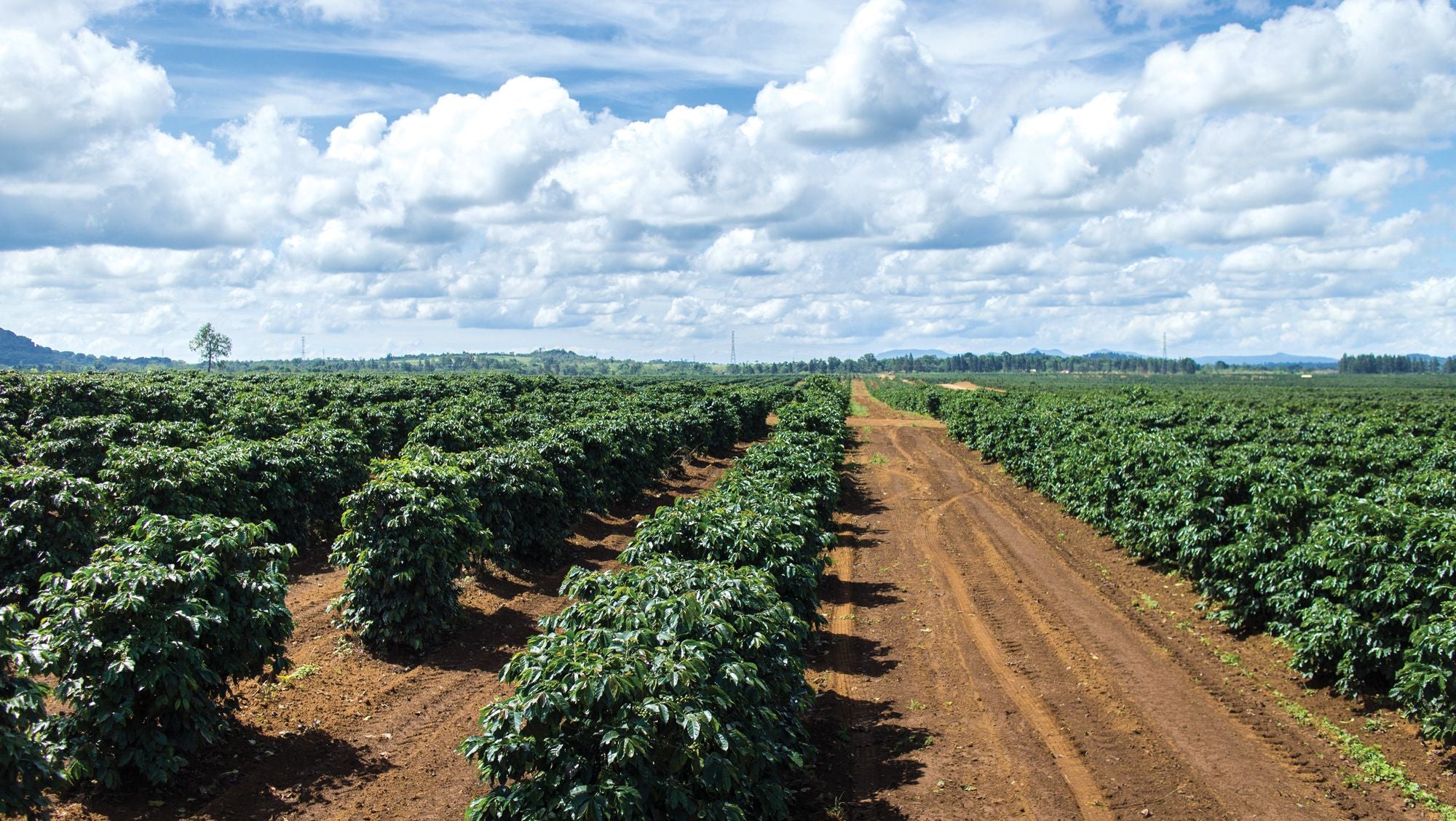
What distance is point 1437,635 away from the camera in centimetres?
989

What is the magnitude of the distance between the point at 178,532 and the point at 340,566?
571 centimetres

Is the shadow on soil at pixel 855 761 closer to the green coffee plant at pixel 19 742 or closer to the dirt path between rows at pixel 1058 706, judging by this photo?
the dirt path between rows at pixel 1058 706

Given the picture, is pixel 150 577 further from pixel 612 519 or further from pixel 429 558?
pixel 612 519

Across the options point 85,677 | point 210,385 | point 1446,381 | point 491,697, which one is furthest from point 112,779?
point 1446,381

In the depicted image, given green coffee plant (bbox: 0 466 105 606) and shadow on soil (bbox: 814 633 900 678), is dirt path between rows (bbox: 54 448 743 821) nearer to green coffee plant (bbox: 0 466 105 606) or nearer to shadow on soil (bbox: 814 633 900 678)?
green coffee plant (bbox: 0 466 105 606)

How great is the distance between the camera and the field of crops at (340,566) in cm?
656

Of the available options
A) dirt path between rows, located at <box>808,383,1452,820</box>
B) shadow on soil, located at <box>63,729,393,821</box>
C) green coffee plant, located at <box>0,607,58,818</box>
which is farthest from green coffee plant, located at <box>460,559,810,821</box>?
shadow on soil, located at <box>63,729,393,821</box>

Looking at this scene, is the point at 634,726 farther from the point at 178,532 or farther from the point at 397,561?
the point at 397,561

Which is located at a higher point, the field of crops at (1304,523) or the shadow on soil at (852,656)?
the field of crops at (1304,523)

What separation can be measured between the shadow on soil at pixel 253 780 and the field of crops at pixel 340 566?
0.27 metres

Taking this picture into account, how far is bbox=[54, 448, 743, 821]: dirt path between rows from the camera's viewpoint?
28.1 feet

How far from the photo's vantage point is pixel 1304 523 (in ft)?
48.7

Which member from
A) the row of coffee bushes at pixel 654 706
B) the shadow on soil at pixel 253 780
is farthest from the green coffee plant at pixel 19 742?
the row of coffee bushes at pixel 654 706

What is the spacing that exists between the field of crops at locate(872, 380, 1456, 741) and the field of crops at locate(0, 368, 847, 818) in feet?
25.1
